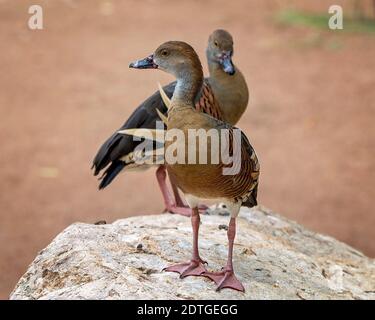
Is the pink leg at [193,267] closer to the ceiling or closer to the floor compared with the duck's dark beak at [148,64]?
closer to the floor

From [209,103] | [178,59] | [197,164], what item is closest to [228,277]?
[197,164]

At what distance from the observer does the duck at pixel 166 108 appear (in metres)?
6.08

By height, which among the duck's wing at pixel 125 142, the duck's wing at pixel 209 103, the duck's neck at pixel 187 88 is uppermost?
the duck's neck at pixel 187 88

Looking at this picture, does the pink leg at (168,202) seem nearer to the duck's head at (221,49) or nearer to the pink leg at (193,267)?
the duck's head at (221,49)

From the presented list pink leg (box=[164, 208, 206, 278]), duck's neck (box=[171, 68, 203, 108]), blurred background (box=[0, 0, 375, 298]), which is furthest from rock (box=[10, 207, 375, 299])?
blurred background (box=[0, 0, 375, 298])

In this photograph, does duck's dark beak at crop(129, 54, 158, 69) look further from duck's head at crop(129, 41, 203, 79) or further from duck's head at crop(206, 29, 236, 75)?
duck's head at crop(206, 29, 236, 75)

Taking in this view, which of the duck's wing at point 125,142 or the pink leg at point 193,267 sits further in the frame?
the duck's wing at point 125,142

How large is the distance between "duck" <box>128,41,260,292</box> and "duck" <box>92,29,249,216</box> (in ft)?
5.87

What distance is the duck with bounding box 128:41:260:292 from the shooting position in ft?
12.6

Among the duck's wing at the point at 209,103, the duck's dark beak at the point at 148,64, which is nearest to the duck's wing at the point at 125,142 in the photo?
the duck's wing at the point at 209,103

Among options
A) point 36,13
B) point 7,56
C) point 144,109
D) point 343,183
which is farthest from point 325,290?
point 36,13

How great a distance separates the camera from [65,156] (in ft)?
33.1

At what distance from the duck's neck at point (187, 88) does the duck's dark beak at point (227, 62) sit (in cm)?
Result: 189

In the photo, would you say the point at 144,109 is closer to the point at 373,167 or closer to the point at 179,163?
the point at 179,163
